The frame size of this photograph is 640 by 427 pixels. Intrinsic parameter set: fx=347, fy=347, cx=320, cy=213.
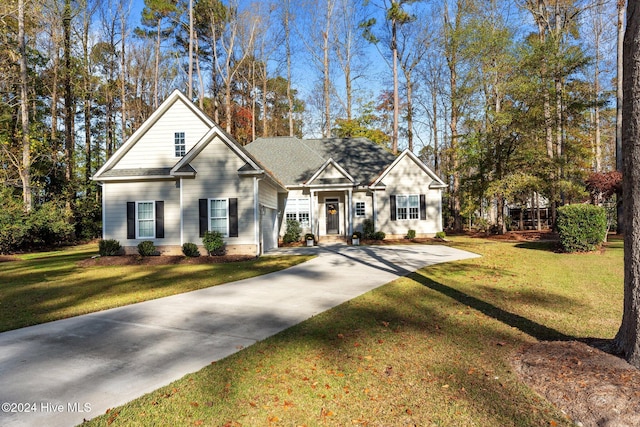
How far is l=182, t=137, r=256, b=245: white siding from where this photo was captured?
580 inches

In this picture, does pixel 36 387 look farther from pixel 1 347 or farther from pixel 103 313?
pixel 103 313

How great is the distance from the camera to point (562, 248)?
1413cm

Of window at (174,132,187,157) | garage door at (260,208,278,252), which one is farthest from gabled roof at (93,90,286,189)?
garage door at (260,208,278,252)

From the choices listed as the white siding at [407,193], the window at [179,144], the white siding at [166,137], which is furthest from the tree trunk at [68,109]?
the white siding at [407,193]

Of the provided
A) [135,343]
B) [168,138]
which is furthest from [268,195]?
[135,343]

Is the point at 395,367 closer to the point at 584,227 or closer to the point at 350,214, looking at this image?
the point at 584,227

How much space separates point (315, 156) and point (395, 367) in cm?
1983

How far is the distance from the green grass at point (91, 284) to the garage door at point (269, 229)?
271cm

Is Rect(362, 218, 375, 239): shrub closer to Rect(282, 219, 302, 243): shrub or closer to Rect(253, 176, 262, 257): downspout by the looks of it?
Rect(282, 219, 302, 243): shrub

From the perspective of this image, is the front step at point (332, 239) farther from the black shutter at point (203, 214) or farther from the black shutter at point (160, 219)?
the black shutter at point (160, 219)

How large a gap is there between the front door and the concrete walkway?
1222cm

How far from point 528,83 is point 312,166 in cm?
1364

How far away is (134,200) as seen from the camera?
1566 cm

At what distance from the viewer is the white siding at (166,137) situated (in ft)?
51.9
